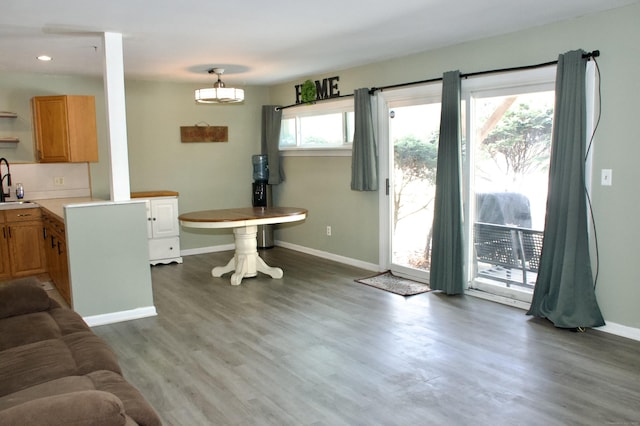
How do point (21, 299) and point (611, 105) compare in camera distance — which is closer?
point (21, 299)

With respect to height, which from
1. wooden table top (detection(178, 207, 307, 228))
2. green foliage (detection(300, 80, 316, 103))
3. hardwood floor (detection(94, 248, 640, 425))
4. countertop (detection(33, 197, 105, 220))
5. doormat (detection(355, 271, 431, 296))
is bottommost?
hardwood floor (detection(94, 248, 640, 425))

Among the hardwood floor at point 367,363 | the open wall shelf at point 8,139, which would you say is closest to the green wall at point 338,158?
the open wall shelf at point 8,139

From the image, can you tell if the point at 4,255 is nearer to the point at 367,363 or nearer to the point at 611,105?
the point at 367,363

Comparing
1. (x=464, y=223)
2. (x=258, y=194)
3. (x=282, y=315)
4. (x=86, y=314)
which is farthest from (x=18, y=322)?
(x=258, y=194)

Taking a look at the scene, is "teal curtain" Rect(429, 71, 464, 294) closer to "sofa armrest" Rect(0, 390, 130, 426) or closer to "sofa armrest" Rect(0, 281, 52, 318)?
"sofa armrest" Rect(0, 281, 52, 318)

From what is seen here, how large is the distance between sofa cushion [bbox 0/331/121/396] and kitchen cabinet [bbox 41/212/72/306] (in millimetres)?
2026

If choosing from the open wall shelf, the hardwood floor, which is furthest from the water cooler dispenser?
the open wall shelf

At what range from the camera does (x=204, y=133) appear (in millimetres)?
7246

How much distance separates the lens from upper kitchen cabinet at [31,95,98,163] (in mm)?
5863

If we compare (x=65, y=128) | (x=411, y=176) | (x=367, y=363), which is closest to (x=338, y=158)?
(x=411, y=176)

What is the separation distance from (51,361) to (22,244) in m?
4.05

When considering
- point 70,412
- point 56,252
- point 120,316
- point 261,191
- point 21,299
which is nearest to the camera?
point 70,412

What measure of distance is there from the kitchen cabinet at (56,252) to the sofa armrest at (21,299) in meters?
1.28

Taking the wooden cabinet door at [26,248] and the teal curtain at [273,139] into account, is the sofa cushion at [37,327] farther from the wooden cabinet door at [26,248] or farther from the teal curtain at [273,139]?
the teal curtain at [273,139]
